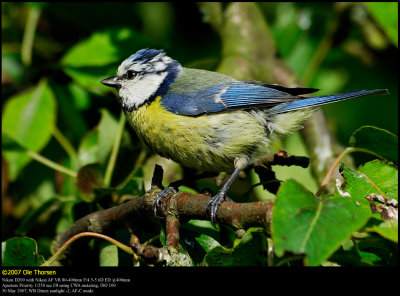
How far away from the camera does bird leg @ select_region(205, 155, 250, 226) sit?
5.36ft

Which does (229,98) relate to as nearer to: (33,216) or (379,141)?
(379,141)

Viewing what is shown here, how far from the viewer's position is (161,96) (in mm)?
2496

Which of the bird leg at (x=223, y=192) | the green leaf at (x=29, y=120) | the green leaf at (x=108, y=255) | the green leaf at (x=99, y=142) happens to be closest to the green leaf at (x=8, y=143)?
the green leaf at (x=29, y=120)

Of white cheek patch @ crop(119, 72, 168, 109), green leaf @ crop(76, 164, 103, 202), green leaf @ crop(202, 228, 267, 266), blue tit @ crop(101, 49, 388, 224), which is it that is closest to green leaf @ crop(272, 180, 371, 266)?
green leaf @ crop(202, 228, 267, 266)

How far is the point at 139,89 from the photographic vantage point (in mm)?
2631

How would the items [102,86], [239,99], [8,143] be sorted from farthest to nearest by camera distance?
[102,86] < [8,143] < [239,99]

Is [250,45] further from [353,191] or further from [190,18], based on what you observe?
[353,191]

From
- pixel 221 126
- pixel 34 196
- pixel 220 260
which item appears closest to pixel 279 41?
pixel 221 126

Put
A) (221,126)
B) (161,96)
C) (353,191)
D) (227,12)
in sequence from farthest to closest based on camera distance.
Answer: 1. (227,12)
2. (161,96)
3. (221,126)
4. (353,191)

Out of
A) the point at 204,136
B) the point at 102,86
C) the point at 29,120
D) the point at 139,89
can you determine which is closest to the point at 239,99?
the point at 204,136

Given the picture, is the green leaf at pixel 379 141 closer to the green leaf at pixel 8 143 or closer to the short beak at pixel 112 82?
the short beak at pixel 112 82

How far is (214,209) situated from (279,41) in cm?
A: 210

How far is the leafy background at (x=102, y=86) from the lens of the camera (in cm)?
264

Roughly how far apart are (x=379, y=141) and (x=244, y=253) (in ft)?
2.16
